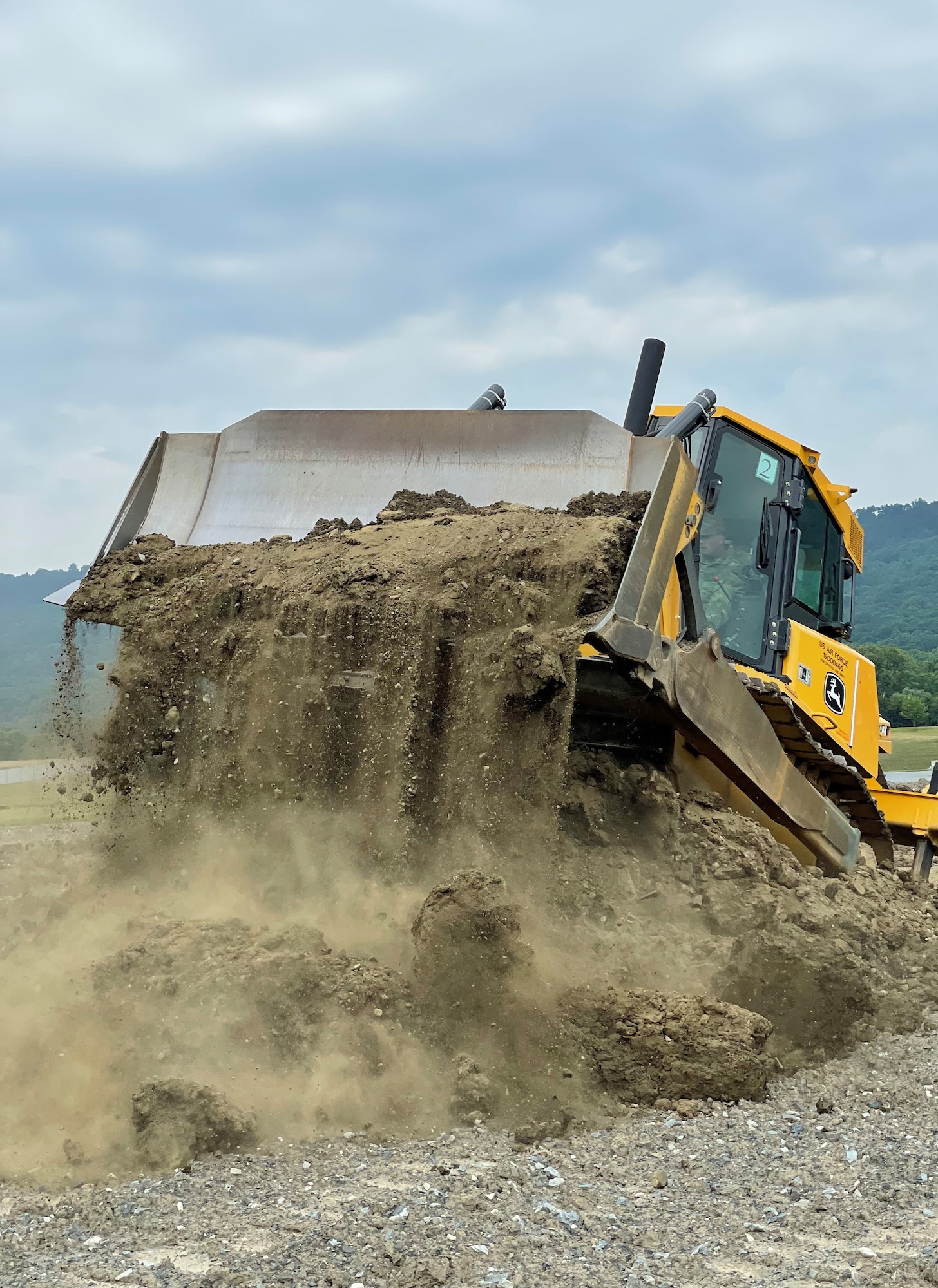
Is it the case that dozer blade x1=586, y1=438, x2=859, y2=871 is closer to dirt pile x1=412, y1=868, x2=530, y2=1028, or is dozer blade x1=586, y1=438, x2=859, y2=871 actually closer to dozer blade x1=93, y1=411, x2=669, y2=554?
dozer blade x1=93, y1=411, x2=669, y2=554

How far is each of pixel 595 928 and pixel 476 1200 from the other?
1751 mm

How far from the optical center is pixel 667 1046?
4.18 m

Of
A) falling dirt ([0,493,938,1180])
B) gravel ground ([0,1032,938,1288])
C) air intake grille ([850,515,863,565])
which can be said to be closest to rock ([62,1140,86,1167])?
falling dirt ([0,493,938,1180])

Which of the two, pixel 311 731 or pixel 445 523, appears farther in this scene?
pixel 445 523

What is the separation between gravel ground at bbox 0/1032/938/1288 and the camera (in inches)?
108

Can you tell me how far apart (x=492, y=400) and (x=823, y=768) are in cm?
278

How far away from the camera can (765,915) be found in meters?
4.97

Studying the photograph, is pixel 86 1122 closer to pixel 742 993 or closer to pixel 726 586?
pixel 742 993

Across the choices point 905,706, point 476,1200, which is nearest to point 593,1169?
point 476,1200

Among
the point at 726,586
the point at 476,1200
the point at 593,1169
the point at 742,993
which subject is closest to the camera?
the point at 476,1200

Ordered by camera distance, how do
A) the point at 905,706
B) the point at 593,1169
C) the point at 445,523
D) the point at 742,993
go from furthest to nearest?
1. the point at 905,706
2. the point at 445,523
3. the point at 742,993
4. the point at 593,1169

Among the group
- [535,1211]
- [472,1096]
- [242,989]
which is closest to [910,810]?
[472,1096]

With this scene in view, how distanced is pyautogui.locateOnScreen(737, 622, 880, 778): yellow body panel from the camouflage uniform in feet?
0.99

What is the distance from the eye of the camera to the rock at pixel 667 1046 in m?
4.14
